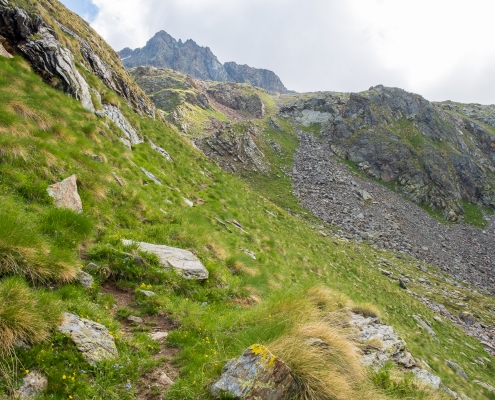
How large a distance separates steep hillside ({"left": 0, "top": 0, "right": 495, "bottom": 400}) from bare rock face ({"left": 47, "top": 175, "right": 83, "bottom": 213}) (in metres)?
0.05

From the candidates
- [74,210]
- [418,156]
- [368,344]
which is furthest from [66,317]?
[418,156]

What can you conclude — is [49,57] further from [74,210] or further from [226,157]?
[226,157]

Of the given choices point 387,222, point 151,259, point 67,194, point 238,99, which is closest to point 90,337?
point 151,259

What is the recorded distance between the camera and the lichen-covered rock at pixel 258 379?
15.0 ft

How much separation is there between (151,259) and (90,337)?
3819mm

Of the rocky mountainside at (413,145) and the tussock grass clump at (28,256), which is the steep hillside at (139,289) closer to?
the tussock grass clump at (28,256)

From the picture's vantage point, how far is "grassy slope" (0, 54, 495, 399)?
5398 mm

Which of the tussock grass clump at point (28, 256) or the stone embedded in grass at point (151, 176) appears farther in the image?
the stone embedded in grass at point (151, 176)

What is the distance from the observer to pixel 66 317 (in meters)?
5.33

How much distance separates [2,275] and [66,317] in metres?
1.61

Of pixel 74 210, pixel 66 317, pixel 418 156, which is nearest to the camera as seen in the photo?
pixel 66 317

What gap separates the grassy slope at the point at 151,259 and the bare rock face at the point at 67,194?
27 centimetres

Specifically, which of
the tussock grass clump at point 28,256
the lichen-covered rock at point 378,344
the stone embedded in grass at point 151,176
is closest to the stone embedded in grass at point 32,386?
the tussock grass clump at point 28,256

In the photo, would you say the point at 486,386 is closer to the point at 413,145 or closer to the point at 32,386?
the point at 32,386
